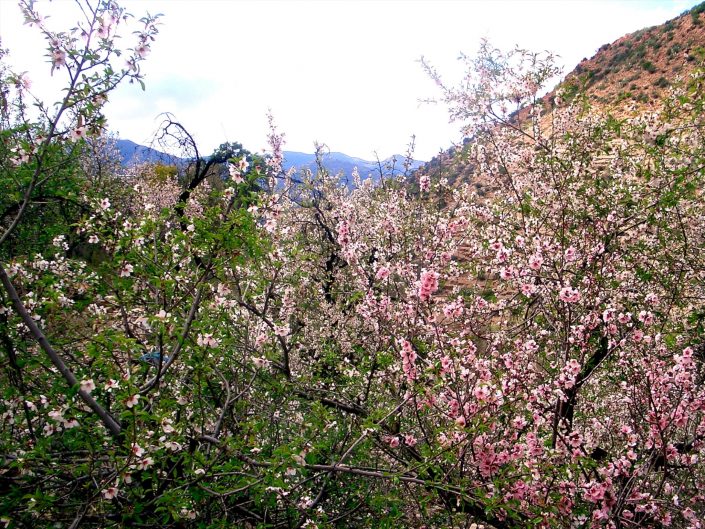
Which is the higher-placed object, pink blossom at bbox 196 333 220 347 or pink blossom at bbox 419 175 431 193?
pink blossom at bbox 419 175 431 193

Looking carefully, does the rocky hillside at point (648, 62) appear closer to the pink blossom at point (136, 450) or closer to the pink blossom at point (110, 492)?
the pink blossom at point (136, 450)

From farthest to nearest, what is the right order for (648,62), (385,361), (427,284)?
(648,62) < (385,361) < (427,284)

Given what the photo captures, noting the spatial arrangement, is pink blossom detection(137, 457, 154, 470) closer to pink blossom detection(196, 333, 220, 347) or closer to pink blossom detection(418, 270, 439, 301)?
pink blossom detection(196, 333, 220, 347)

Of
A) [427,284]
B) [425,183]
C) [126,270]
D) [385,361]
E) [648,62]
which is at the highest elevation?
[648,62]

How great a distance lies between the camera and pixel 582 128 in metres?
6.14

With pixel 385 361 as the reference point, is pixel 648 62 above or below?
above

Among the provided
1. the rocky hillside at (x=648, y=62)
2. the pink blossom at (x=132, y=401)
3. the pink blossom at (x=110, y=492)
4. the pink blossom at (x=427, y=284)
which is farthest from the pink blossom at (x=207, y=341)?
the rocky hillside at (x=648, y=62)

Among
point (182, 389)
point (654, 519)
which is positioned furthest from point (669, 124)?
point (182, 389)

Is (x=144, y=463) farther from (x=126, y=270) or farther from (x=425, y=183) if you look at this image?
(x=425, y=183)

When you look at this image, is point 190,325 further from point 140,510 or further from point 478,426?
point 478,426

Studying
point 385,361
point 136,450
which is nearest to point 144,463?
point 136,450

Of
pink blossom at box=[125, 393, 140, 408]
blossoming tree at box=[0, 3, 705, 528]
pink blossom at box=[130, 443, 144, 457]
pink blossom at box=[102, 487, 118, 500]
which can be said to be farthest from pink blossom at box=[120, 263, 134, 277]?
pink blossom at box=[102, 487, 118, 500]

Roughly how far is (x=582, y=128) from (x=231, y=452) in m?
6.47

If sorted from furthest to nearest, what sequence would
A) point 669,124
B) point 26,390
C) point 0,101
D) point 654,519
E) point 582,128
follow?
point 582,128 < point 669,124 < point 0,101 < point 654,519 < point 26,390
